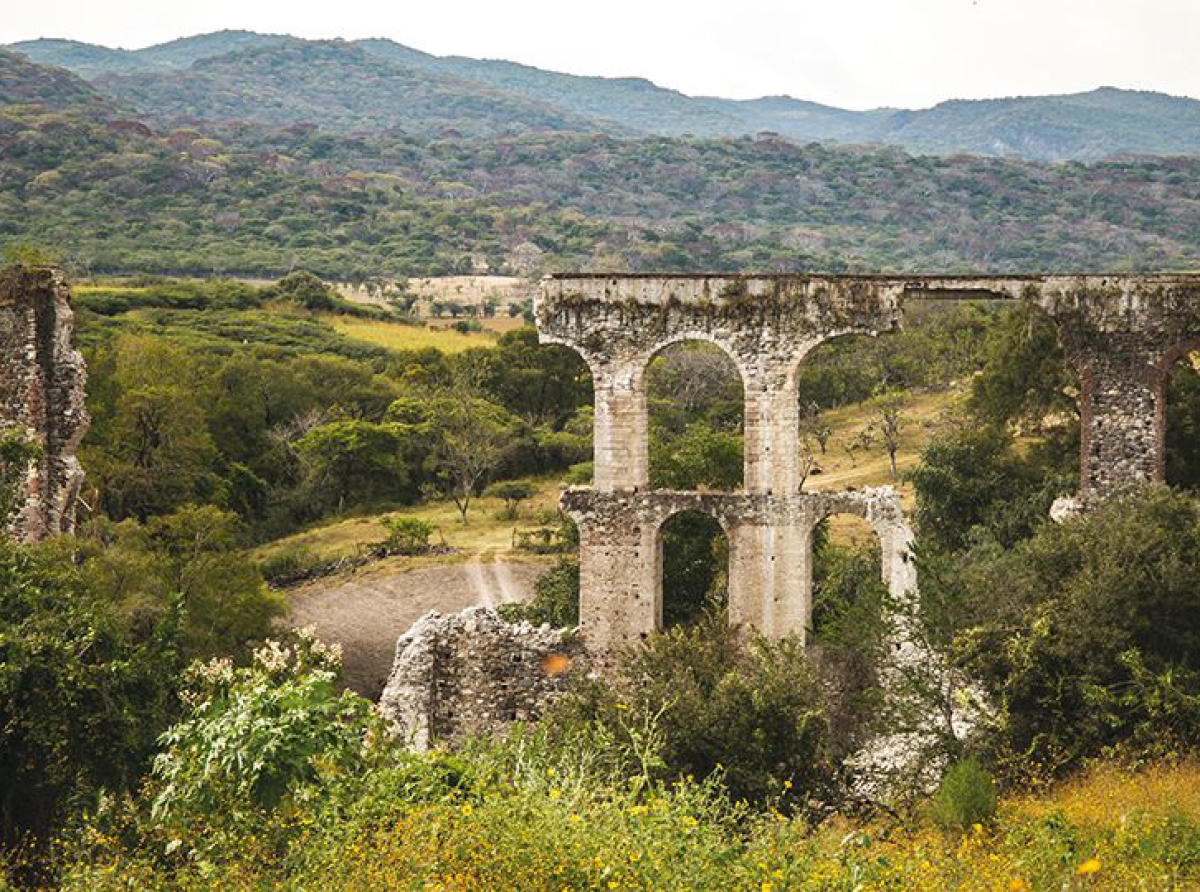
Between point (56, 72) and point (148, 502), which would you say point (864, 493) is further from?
point (56, 72)

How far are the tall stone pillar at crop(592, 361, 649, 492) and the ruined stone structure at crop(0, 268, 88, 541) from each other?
23.0 ft

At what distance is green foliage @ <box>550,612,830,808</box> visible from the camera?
12.4 metres

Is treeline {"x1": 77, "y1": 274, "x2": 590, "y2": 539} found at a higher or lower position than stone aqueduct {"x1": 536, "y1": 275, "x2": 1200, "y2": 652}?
lower

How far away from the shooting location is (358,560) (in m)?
36.5

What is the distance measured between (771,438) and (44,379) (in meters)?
9.77

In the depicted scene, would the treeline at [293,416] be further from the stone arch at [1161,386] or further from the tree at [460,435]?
the stone arch at [1161,386]

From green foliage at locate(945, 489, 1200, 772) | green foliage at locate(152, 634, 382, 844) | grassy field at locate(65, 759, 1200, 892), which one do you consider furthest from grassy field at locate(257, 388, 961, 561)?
green foliage at locate(152, 634, 382, 844)

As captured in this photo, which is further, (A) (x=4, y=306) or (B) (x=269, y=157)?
(B) (x=269, y=157)

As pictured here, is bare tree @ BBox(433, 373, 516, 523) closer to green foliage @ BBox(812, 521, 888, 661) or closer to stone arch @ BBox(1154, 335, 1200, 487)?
green foliage @ BBox(812, 521, 888, 661)

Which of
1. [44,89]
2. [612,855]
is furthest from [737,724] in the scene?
[44,89]

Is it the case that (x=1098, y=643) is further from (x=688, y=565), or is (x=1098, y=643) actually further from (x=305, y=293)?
(x=305, y=293)

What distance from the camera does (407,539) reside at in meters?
37.3

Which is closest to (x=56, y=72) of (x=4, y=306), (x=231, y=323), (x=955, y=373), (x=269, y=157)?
(x=269, y=157)

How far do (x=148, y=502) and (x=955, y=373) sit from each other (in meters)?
27.7
